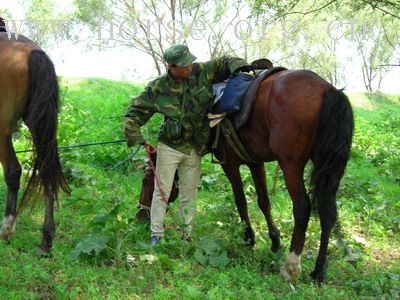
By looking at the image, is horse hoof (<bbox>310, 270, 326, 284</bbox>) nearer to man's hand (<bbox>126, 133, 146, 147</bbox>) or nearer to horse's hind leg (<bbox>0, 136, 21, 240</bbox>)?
man's hand (<bbox>126, 133, 146, 147</bbox>)

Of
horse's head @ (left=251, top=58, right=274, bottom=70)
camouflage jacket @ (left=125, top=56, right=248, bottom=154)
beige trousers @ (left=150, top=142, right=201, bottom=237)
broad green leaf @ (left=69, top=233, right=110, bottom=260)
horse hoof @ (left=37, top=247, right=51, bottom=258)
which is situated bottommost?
horse hoof @ (left=37, top=247, right=51, bottom=258)

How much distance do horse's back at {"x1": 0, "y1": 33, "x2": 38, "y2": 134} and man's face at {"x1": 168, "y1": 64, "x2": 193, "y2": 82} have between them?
129 cm

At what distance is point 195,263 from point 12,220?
1.78 m

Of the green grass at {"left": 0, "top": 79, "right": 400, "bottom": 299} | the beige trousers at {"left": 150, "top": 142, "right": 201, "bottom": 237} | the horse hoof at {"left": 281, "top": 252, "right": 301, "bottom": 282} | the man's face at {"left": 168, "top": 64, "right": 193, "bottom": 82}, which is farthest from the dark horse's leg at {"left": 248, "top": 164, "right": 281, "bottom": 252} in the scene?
the man's face at {"left": 168, "top": 64, "right": 193, "bottom": 82}

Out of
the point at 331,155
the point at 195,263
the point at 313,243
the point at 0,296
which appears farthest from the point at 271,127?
the point at 0,296

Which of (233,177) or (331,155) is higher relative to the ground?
(331,155)

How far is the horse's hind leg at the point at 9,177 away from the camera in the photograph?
4266 millimetres

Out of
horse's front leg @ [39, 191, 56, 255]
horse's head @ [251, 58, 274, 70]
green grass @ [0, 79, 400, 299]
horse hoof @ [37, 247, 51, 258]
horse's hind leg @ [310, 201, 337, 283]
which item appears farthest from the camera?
horse's head @ [251, 58, 274, 70]

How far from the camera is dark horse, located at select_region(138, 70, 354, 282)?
12.0 feet

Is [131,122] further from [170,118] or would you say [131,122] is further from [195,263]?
[195,263]

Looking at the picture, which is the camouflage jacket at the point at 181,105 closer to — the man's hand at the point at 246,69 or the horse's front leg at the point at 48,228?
the man's hand at the point at 246,69

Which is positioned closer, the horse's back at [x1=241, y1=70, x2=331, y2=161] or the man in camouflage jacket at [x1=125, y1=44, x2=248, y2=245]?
the horse's back at [x1=241, y1=70, x2=331, y2=161]

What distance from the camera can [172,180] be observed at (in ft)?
15.1

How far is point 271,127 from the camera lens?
393 centimetres
